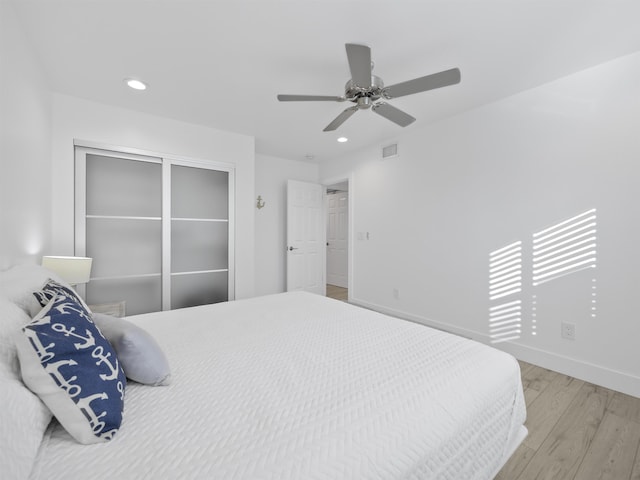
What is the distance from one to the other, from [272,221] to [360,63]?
3.30m

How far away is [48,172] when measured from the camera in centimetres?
245

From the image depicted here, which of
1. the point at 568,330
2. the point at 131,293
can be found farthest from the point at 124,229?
the point at 568,330

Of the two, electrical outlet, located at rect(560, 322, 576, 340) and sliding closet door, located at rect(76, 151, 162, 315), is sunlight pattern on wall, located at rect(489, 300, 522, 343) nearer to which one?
electrical outlet, located at rect(560, 322, 576, 340)

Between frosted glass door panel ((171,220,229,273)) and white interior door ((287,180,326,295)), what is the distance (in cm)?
124

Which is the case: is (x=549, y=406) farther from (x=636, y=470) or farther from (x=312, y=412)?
(x=312, y=412)

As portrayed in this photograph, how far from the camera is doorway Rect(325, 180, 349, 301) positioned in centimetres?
599

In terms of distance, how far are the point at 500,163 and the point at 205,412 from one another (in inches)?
124

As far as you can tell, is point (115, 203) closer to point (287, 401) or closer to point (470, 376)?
point (287, 401)

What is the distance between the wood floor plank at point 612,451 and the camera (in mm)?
1368

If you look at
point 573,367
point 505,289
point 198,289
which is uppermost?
point 505,289

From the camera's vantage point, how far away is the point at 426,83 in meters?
1.71

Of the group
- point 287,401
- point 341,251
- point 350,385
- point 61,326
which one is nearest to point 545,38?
point 350,385

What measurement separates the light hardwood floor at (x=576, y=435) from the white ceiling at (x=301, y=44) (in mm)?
2542

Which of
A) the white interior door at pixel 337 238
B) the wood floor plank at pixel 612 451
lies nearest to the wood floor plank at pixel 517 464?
the wood floor plank at pixel 612 451
